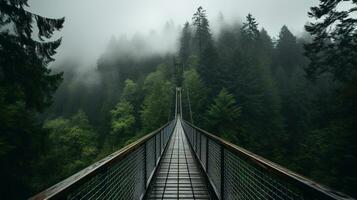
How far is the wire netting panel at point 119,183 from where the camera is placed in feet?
6.86

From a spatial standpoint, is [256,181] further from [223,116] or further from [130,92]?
[130,92]

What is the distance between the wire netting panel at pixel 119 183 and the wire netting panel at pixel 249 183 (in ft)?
4.70

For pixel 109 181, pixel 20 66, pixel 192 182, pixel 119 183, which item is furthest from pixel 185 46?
pixel 109 181

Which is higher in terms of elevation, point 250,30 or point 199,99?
point 250,30

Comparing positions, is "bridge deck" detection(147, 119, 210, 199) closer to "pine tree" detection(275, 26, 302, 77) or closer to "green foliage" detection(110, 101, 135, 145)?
"green foliage" detection(110, 101, 135, 145)

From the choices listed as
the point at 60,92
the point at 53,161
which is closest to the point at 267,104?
the point at 53,161

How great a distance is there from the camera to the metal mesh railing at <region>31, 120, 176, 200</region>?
1.58 metres

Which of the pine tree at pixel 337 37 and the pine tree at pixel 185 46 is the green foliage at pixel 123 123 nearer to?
the pine tree at pixel 185 46

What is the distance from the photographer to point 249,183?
3.02 m

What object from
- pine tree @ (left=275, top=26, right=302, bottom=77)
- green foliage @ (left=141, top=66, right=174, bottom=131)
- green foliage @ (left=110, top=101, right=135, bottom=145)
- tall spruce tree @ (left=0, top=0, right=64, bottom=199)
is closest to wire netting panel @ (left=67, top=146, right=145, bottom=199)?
tall spruce tree @ (left=0, top=0, right=64, bottom=199)

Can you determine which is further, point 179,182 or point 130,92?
point 130,92

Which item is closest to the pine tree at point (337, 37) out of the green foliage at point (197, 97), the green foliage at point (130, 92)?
the green foliage at point (197, 97)

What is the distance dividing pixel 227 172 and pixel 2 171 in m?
11.6

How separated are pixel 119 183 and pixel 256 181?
5.13ft
